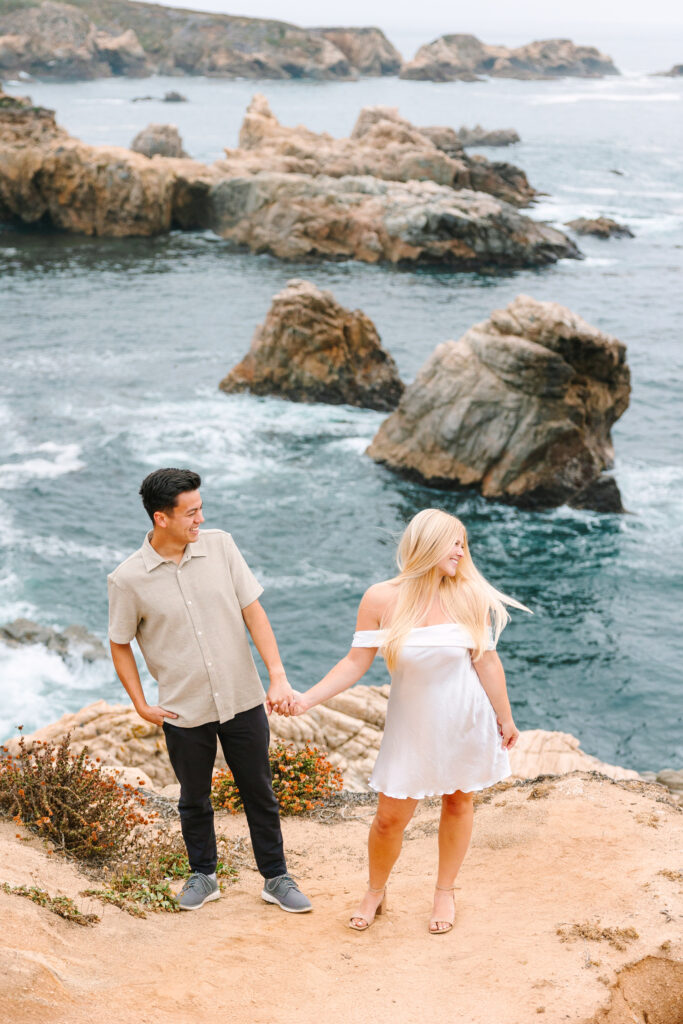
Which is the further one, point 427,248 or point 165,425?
point 427,248

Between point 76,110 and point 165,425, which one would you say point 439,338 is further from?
point 76,110

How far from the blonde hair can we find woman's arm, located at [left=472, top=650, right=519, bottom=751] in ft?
0.29

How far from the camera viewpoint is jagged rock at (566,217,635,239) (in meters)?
54.9

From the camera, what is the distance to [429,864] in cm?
675

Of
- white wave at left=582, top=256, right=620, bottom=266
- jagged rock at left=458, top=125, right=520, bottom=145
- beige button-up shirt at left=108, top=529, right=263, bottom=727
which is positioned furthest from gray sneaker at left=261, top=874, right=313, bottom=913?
jagged rock at left=458, top=125, right=520, bottom=145

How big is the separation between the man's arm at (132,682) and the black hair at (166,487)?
2.78 feet

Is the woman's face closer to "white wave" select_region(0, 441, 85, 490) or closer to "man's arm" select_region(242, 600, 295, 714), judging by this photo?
"man's arm" select_region(242, 600, 295, 714)

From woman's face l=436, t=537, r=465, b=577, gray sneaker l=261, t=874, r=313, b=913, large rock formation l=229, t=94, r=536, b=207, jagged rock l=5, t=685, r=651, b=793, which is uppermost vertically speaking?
large rock formation l=229, t=94, r=536, b=207

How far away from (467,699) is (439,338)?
31.7 metres

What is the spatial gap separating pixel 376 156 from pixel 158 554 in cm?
5545

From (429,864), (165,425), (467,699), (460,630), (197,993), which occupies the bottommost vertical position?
(165,425)

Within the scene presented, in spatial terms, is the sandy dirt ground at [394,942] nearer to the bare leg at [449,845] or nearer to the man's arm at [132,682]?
the bare leg at [449,845]

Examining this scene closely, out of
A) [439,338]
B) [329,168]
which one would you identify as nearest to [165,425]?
[439,338]

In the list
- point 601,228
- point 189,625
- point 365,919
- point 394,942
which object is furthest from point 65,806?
point 601,228
